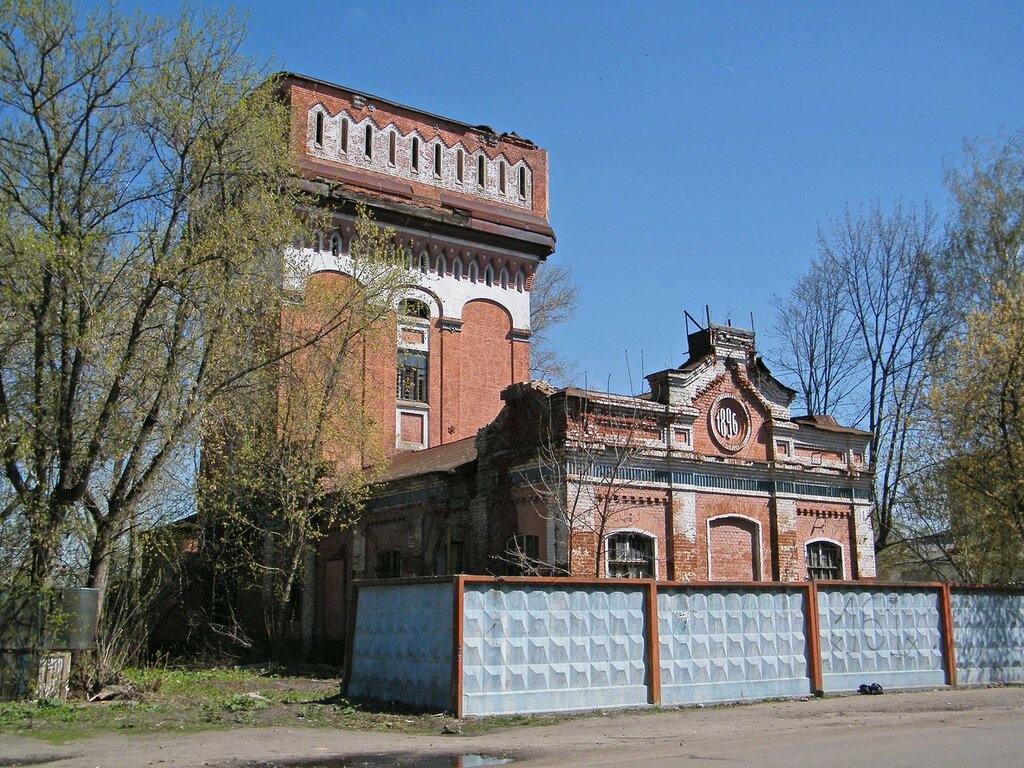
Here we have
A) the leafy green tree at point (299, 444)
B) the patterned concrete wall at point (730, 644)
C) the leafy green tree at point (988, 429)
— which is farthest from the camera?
the leafy green tree at point (988, 429)

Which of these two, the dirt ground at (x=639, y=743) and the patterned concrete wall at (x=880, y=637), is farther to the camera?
the patterned concrete wall at (x=880, y=637)

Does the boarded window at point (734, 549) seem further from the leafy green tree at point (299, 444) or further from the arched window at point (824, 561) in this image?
the leafy green tree at point (299, 444)

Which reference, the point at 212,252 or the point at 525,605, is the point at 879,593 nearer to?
the point at 525,605

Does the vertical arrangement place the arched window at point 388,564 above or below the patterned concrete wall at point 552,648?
above

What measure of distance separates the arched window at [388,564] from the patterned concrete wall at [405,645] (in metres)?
8.22

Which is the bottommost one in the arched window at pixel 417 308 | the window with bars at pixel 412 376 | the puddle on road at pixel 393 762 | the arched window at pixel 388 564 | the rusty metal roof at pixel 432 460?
the puddle on road at pixel 393 762

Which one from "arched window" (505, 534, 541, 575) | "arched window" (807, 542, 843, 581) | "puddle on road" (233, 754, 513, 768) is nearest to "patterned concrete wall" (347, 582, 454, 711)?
"puddle on road" (233, 754, 513, 768)

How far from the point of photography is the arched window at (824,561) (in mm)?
23125

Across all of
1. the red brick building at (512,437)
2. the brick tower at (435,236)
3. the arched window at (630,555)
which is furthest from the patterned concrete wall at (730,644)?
the brick tower at (435,236)

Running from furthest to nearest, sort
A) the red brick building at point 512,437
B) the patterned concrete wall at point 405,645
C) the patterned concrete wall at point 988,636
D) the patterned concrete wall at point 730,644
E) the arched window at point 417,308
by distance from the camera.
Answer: the arched window at point 417,308 → the red brick building at point 512,437 → the patterned concrete wall at point 988,636 → the patterned concrete wall at point 730,644 → the patterned concrete wall at point 405,645

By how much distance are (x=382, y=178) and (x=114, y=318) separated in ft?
52.6

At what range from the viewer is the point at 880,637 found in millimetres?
17297

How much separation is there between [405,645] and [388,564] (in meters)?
10.0

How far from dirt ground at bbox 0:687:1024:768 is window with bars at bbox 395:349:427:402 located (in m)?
17.0
